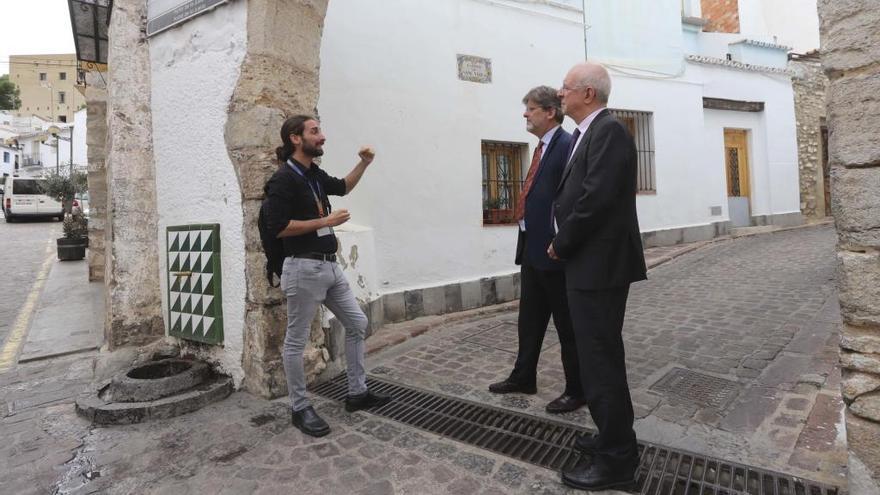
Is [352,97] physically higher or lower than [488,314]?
higher

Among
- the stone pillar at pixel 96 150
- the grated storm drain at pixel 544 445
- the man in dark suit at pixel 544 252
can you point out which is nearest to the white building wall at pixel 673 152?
the man in dark suit at pixel 544 252

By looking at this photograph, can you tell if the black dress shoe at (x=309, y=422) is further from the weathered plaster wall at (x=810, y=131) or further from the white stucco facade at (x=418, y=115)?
the weathered plaster wall at (x=810, y=131)

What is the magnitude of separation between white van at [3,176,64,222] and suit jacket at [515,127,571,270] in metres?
26.1

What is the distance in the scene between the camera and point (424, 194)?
5934 millimetres

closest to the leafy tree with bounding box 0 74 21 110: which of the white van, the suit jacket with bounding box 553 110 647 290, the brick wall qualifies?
the white van

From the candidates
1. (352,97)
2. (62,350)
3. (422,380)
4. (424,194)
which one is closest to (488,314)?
(424,194)

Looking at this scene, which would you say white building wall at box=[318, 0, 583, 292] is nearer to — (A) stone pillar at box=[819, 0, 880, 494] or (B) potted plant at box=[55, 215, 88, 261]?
(A) stone pillar at box=[819, 0, 880, 494]

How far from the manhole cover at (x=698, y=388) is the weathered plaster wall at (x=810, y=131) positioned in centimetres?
1129

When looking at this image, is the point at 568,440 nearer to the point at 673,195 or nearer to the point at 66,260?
the point at 673,195

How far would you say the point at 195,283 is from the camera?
398cm

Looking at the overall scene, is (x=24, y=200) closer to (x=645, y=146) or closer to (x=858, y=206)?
(x=645, y=146)

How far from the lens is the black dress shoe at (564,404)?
3.05m

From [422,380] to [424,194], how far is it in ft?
8.85

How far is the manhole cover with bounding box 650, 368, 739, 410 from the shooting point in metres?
3.12
